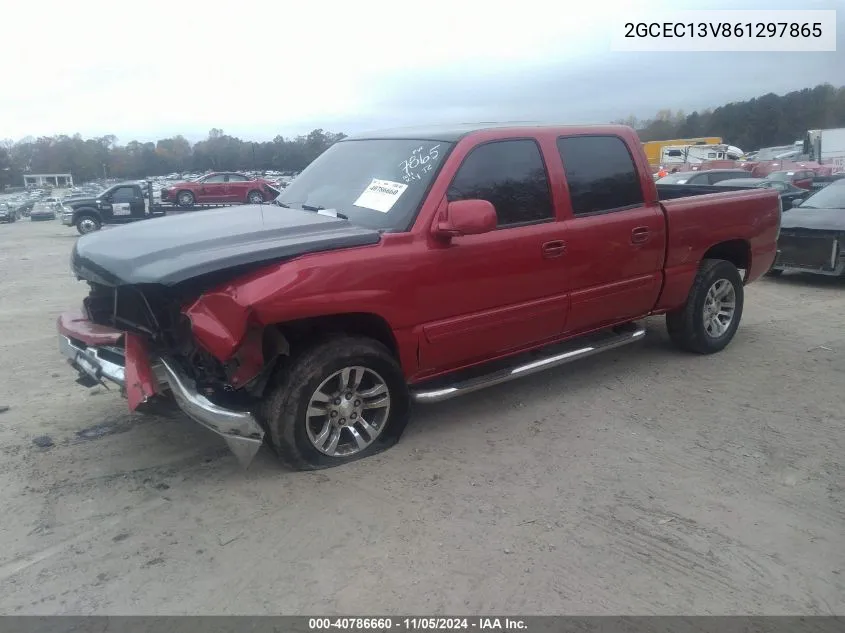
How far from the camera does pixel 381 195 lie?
14.0 ft

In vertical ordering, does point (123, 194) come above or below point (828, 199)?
above

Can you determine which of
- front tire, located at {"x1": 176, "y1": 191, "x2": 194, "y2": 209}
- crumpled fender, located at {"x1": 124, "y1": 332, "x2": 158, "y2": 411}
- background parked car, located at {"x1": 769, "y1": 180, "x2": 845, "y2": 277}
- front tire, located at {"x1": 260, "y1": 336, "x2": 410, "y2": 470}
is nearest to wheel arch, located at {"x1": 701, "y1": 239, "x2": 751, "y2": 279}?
front tire, located at {"x1": 260, "y1": 336, "x2": 410, "y2": 470}

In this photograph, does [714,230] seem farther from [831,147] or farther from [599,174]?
[831,147]

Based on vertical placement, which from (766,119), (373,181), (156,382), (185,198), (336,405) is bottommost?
(336,405)

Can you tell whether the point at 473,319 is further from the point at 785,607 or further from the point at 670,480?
the point at 785,607

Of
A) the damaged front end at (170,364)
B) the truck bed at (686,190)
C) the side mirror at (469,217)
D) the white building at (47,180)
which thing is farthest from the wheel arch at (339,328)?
the white building at (47,180)

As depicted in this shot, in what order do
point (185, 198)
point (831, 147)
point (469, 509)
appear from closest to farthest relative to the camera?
point (469, 509), point (185, 198), point (831, 147)

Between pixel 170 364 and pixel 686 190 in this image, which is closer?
pixel 170 364

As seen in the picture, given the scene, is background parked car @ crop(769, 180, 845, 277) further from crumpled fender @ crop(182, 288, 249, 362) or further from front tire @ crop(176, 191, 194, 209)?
front tire @ crop(176, 191, 194, 209)

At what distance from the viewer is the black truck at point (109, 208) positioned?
21.0 m

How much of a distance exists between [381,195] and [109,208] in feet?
64.6

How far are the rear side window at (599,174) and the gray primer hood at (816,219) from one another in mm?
4880

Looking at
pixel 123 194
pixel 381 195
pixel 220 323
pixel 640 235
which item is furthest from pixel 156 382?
pixel 123 194

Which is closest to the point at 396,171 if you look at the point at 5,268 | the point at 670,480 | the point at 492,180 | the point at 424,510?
the point at 492,180
